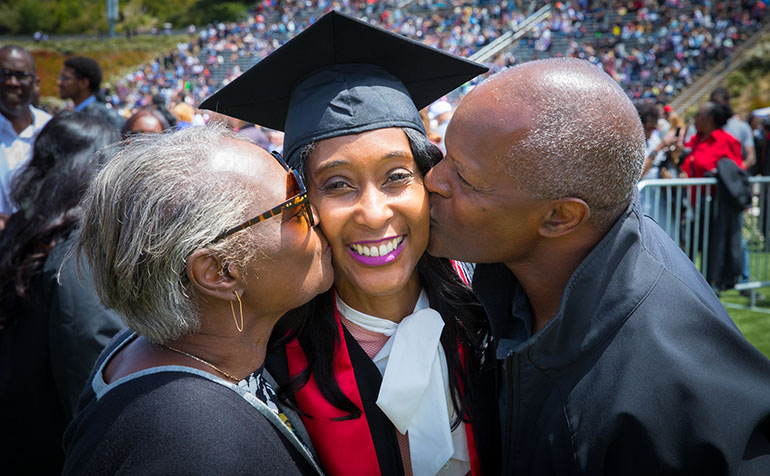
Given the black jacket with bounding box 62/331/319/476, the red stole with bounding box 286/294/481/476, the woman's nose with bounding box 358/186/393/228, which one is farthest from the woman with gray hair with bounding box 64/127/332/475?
the red stole with bounding box 286/294/481/476

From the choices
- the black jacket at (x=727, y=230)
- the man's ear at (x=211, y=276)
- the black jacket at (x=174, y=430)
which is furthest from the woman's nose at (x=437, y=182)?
the black jacket at (x=727, y=230)

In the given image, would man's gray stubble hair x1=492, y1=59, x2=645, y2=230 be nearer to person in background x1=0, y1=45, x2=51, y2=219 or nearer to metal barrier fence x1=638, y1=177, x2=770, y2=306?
metal barrier fence x1=638, y1=177, x2=770, y2=306

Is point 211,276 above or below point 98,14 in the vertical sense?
below

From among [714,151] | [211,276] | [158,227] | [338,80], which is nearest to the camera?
[158,227]

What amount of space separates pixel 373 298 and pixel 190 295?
0.76m

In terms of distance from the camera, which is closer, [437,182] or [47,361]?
[437,182]

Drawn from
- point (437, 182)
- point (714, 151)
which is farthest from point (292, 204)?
point (714, 151)

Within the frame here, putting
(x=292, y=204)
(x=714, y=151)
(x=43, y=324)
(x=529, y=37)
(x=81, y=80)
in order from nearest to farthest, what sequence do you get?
(x=292, y=204), (x=43, y=324), (x=81, y=80), (x=714, y=151), (x=529, y=37)

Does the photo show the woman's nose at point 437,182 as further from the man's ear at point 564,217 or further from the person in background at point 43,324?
the person in background at point 43,324

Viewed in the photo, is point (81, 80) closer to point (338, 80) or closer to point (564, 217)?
point (338, 80)

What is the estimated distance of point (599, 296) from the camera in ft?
5.62

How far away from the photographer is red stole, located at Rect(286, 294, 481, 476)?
2064mm

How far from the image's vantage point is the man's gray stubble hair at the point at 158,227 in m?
1.58

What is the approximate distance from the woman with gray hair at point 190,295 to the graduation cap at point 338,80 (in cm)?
38
